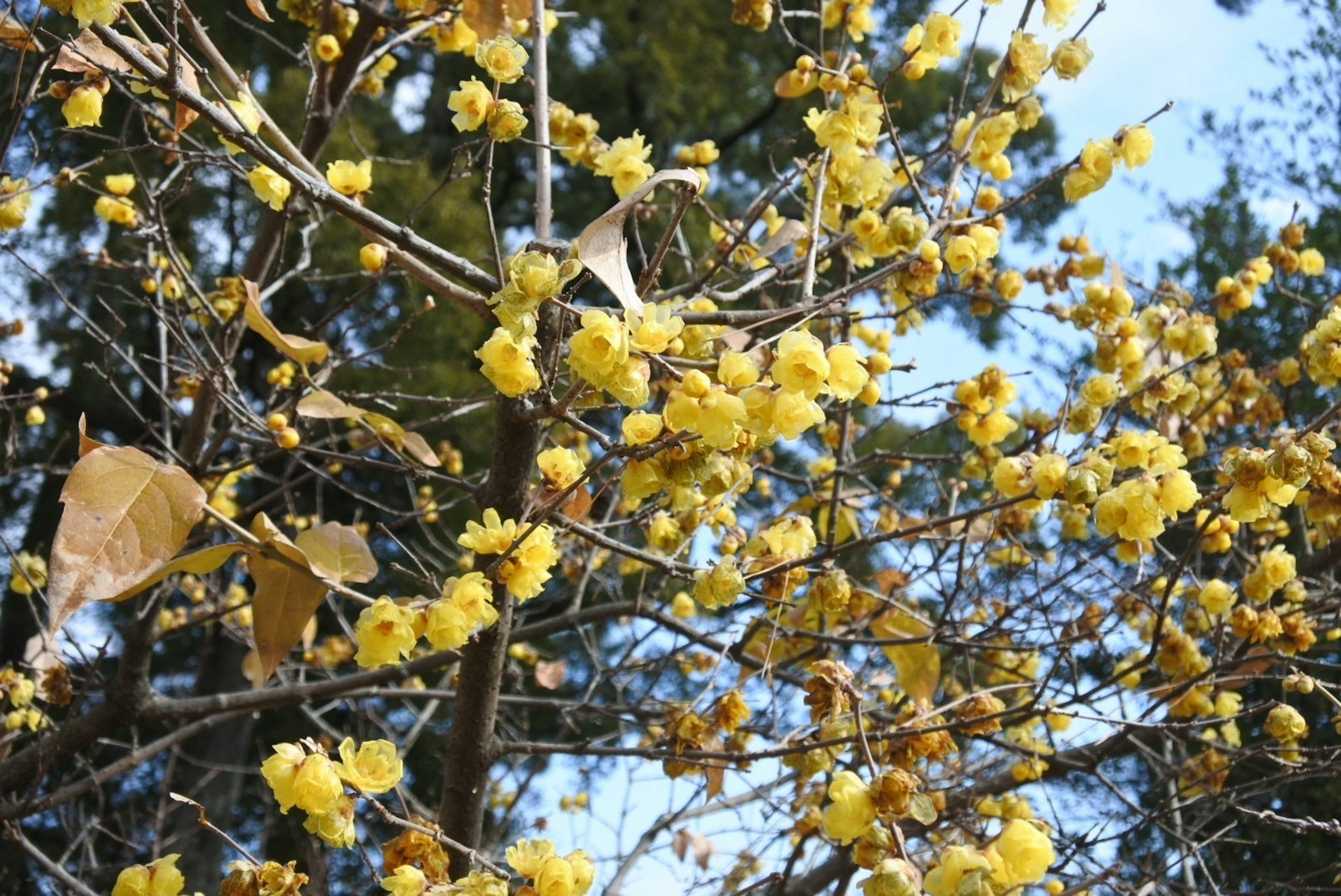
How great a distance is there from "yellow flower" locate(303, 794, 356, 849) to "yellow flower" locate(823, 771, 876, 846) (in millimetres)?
491

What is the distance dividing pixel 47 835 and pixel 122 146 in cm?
518

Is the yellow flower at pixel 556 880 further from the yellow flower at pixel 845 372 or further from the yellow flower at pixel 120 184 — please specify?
the yellow flower at pixel 120 184

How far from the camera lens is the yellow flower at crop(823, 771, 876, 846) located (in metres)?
1.15

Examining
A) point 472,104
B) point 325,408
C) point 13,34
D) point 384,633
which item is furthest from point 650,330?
point 13,34

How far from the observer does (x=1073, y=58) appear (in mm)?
1702

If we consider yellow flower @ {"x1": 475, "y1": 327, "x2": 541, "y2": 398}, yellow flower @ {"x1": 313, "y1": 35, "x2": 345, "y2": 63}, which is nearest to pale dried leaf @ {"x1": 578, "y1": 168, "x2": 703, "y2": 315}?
yellow flower @ {"x1": 475, "y1": 327, "x2": 541, "y2": 398}

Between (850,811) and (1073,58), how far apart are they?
1.19 m

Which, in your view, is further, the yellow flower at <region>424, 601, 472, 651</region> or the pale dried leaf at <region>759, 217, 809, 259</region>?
the pale dried leaf at <region>759, 217, 809, 259</region>

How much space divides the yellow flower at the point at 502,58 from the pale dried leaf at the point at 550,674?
55.0 inches

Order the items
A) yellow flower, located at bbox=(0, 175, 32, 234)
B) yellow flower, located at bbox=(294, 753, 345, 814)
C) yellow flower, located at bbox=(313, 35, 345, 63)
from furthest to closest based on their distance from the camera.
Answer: yellow flower, located at bbox=(313, 35, 345, 63), yellow flower, located at bbox=(0, 175, 32, 234), yellow flower, located at bbox=(294, 753, 345, 814)

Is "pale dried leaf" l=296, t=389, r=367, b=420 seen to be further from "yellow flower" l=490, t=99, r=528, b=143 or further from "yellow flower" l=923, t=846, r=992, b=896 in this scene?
"yellow flower" l=923, t=846, r=992, b=896

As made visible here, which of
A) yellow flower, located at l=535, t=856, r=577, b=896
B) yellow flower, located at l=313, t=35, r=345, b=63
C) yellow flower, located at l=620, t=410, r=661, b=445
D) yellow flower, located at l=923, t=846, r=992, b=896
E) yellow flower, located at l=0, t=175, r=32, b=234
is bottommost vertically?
yellow flower, located at l=923, t=846, r=992, b=896

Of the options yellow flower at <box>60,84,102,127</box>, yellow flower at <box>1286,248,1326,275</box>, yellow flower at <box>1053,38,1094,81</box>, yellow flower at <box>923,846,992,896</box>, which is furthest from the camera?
yellow flower at <box>1286,248,1326,275</box>

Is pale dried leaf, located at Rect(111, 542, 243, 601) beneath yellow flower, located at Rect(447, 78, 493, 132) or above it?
beneath
